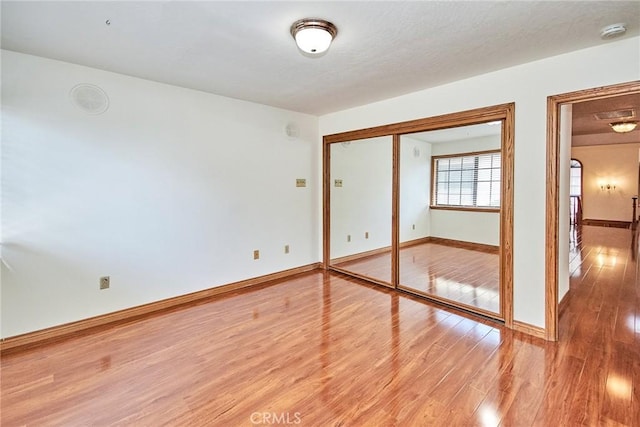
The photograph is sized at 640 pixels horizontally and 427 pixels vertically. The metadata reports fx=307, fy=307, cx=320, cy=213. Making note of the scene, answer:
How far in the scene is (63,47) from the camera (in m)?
2.43

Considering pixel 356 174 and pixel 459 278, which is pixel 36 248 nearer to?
pixel 356 174

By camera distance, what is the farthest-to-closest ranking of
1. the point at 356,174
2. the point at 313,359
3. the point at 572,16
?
the point at 356,174, the point at 313,359, the point at 572,16

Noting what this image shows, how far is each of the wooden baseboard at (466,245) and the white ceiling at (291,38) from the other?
5.90 ft

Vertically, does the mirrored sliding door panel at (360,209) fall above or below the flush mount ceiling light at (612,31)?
below

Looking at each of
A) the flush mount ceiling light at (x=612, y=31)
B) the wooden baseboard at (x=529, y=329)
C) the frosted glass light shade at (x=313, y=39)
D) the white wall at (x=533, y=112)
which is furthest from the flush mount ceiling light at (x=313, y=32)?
the wooden baseboard at (x=529, y=329)

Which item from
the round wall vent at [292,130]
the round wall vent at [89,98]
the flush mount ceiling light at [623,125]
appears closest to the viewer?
the round wall vent at [89,98]

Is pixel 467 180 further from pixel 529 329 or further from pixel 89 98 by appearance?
pixel 89 98

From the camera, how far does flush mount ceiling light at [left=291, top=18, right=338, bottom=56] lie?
2025 mm

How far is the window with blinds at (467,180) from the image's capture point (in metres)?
3.27

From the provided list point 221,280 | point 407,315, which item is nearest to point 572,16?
point 407,315

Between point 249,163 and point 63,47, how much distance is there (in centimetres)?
Answer: 207

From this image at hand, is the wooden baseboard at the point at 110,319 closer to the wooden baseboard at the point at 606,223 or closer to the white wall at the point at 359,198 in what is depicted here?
the white wall at the point at 359,198

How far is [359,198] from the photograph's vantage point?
4805mm

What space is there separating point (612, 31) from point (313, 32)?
207 centimetres
